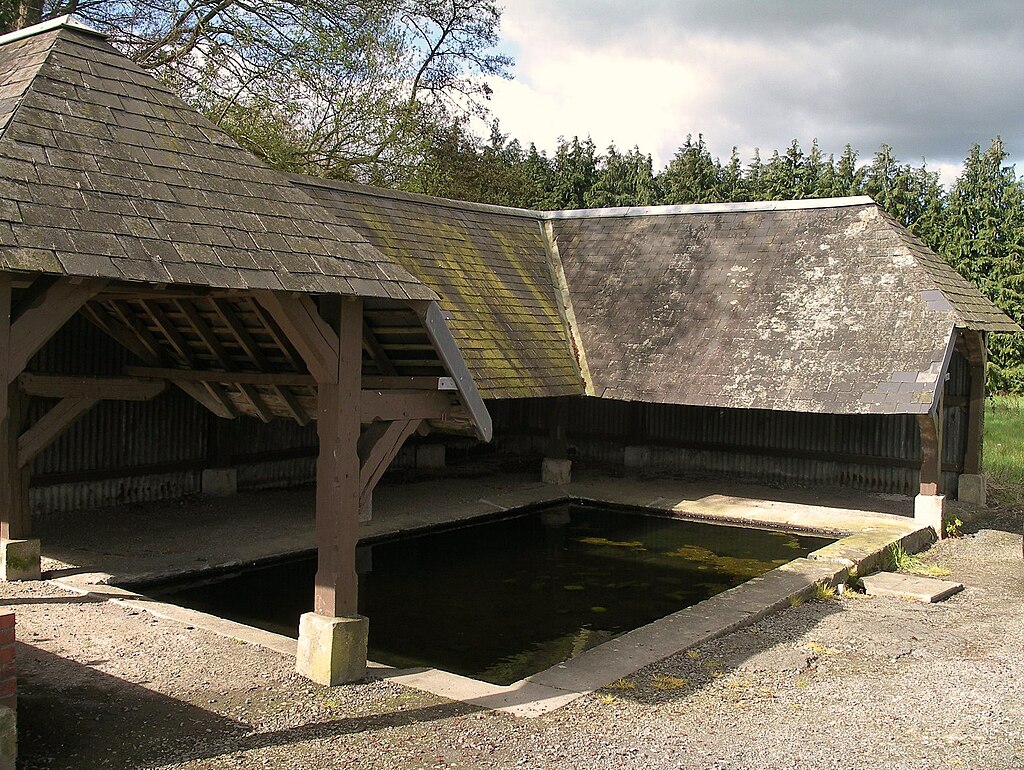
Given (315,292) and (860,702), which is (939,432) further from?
(315,292)

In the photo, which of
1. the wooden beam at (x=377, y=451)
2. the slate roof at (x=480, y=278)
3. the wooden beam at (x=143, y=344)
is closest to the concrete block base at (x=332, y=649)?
the wooden beam at (x=377, y=451)

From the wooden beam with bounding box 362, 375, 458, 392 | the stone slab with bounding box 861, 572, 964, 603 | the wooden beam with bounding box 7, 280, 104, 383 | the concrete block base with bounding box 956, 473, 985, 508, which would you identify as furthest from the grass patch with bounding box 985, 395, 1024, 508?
the wooden beam with bounding box 7, 280, 104, 383

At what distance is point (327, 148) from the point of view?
21.6m

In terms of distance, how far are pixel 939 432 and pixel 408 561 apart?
24.0 ft

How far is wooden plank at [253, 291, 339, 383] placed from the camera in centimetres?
603

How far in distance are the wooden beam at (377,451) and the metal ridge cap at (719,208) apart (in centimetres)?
1059

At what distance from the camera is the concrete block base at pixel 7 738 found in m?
4.49

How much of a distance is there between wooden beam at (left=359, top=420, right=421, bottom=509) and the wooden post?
0.14 m

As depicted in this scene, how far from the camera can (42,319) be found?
5.05 meters

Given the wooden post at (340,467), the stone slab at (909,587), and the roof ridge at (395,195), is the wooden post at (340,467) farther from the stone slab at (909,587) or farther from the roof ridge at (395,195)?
→ the roof ridge at (395,195)

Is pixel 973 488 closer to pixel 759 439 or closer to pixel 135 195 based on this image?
pixel 759 439

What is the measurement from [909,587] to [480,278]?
7.82 meters

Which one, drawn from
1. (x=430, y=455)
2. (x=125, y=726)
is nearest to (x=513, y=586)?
(x=125, y=726)

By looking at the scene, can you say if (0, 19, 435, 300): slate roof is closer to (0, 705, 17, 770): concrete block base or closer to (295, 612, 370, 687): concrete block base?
(0, 705, 17, 770): concrete block base
